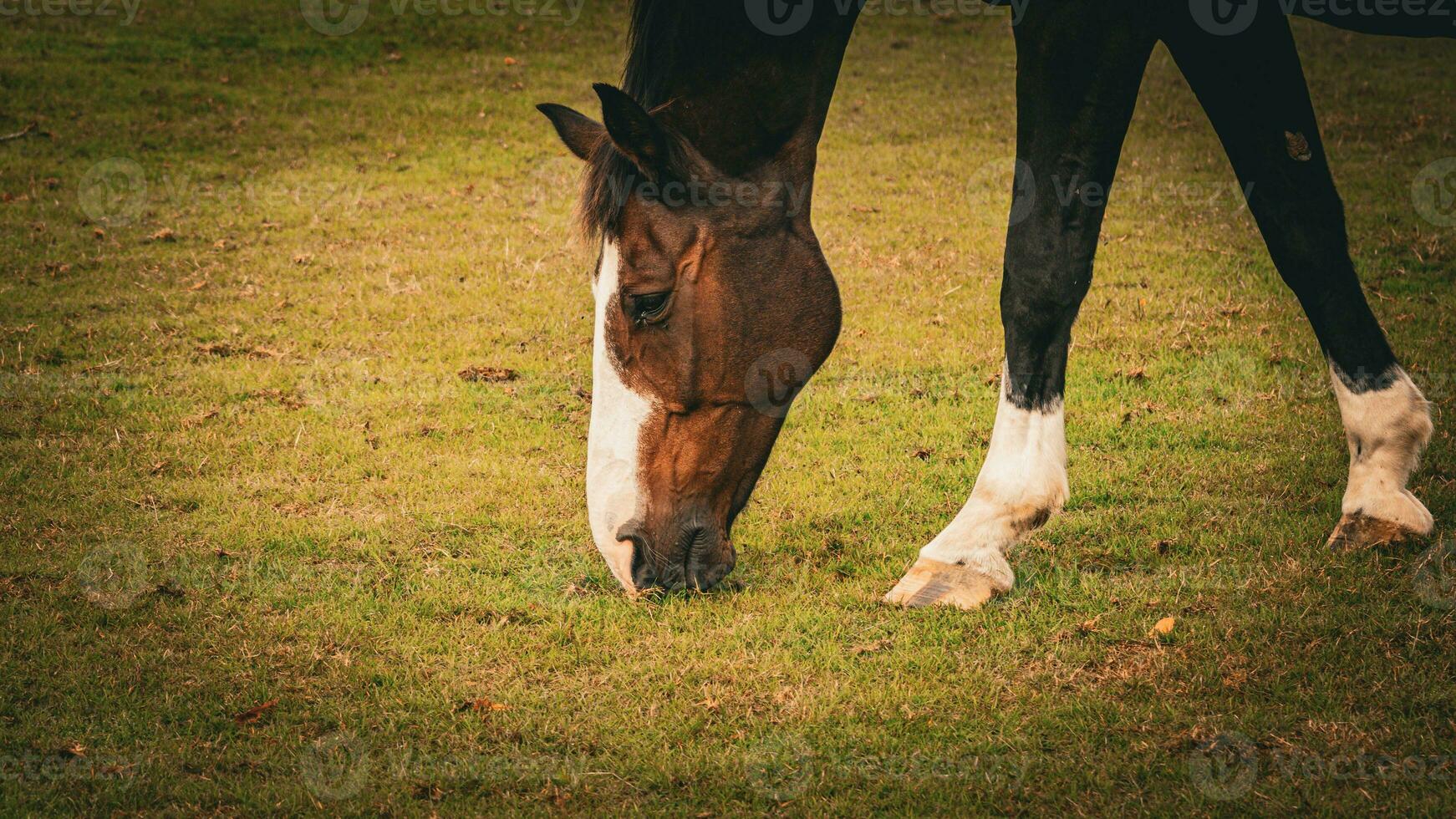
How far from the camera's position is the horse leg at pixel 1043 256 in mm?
3797

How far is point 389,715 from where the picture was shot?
3.51 m

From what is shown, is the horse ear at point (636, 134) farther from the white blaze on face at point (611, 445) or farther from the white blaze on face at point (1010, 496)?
the white blaze on face at point (1010, 496)

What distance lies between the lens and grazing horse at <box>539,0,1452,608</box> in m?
3.63

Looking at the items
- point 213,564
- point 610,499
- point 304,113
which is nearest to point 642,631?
point 610,499

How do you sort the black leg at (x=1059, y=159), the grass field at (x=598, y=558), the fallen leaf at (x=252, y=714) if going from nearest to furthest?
the grass field at (x=598, y=558) < the fallen leaf at (x=252, y=714) < the black leg at (x=1059, y=159)

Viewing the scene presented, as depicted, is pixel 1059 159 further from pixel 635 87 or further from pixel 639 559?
pixel 639 559

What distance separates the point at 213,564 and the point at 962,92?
488 inches

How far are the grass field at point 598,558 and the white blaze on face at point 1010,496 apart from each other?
24cm

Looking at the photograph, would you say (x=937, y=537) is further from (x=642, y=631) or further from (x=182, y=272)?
(x=182, y=272)

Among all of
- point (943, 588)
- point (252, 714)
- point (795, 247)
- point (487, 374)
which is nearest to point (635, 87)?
point (795, 247)

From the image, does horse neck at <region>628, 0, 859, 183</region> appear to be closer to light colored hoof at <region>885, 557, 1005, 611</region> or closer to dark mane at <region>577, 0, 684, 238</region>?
dark mane at <region>577, 0, 684, 238</region>

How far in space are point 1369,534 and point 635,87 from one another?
3.13m

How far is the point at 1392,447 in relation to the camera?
4312 mm

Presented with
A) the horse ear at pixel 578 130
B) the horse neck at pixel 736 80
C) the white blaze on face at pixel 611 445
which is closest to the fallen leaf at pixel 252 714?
the white blaze on face at pixel 611 445
